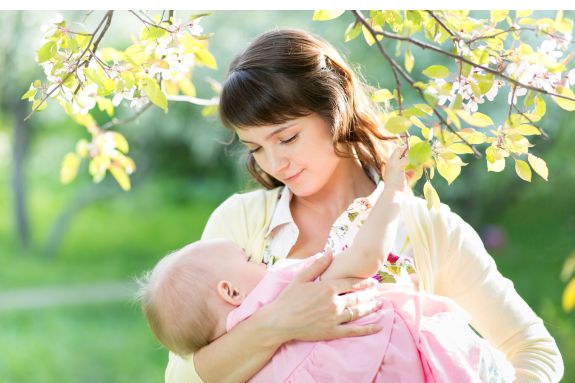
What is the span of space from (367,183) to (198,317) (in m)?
0.52

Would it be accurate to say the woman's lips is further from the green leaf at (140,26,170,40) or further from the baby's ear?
the green leaf at (140,26,170,40)

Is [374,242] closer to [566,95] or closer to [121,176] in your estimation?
[566,95]

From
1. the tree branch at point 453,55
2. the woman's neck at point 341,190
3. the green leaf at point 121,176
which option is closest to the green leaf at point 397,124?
the tree branch at point 453,55

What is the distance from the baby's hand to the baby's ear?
337mm

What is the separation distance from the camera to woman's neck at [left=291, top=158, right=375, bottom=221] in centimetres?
181

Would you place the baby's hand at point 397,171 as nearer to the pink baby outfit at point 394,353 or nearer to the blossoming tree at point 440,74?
the blossoming tree at point 440,74

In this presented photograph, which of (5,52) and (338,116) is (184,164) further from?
(338,116)

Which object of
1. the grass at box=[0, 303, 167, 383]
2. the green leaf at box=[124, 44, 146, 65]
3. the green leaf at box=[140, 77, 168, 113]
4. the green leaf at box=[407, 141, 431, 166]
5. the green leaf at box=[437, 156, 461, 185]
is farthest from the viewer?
the grass at box=[0, 303, 167, 383]

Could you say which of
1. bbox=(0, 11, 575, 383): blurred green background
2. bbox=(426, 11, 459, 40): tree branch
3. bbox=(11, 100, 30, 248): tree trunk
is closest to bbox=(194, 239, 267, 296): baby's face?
bbox=(426, 11, 459, 40): tree branch

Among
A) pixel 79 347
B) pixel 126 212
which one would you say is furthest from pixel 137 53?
pixel 126 212

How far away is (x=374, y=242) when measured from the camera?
142 cm

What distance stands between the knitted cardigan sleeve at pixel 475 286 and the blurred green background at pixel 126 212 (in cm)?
325

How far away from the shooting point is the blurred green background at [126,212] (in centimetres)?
502

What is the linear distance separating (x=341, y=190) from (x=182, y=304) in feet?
1.60
